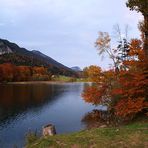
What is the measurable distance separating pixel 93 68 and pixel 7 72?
472 ft

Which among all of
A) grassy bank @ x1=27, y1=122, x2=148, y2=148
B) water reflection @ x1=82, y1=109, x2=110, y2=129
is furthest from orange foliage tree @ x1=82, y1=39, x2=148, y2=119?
grassy bank @ x1=27, y1=122, x2=148, y2=148

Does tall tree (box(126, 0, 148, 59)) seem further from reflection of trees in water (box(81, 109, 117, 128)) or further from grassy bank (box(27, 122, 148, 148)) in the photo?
grassy bank (box(27, 122, 148, 148))

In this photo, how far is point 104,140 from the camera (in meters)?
15.3

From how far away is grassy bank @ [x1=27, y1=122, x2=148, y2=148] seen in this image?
48.3ft

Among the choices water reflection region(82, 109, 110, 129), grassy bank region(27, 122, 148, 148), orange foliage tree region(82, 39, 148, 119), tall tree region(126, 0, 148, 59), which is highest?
tall tree region(126, 0, 148, 59)

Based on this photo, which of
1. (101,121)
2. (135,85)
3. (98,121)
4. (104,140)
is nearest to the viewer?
(104,140)

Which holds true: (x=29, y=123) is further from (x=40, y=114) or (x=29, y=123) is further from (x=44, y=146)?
(x=44, y=146)

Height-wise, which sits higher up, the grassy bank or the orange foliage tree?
the orange foliage tree

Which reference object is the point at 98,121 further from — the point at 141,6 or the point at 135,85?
the point at 141,6

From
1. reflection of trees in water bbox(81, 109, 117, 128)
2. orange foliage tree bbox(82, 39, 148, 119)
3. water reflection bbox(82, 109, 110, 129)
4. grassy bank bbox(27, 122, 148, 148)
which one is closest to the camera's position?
grassy bank bbox(27, 122, 148, 148)

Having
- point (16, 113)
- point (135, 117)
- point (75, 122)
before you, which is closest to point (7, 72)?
point (16, 113)

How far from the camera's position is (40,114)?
5466 cm

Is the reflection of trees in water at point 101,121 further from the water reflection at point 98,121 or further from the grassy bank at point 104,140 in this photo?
the grassy bank at point 104,140

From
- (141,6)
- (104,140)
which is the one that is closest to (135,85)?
(141,6)
